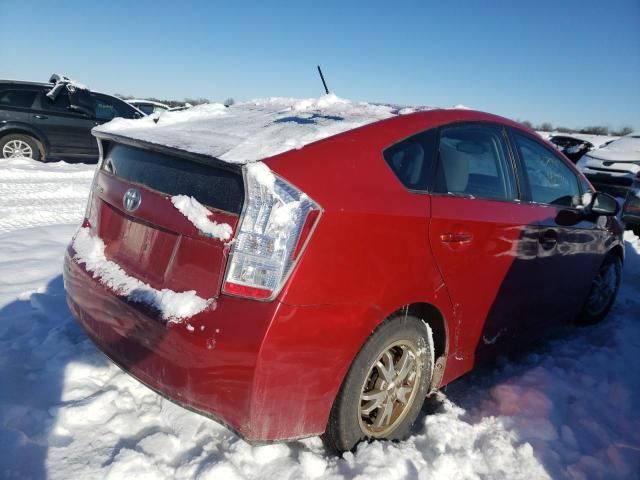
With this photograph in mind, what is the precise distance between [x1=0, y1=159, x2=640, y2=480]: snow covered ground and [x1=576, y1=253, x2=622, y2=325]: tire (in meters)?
0.36

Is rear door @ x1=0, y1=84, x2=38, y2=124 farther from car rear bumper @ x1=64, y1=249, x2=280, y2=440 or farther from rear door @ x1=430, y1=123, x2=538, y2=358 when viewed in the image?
rear door @ x1=430, y1=123, x2=538, y2=358

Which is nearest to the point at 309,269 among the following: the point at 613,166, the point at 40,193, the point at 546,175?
the point at 546,175

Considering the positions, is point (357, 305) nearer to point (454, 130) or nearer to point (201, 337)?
point (201, 337)

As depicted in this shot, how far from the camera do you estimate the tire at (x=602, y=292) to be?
384 centimetres

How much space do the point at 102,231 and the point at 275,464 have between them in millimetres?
1344

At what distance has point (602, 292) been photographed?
3965mm

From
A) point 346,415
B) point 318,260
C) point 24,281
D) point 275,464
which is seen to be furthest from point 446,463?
point 24,281

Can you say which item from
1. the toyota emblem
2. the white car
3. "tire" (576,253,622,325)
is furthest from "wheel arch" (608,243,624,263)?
the white car

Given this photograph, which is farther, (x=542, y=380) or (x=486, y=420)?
(x=542, y=380)

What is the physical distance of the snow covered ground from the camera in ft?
6.28

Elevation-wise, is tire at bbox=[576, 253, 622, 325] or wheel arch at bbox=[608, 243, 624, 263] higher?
wheel arch at bbox=[608, 243, 624, 263]

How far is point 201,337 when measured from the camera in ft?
5.54

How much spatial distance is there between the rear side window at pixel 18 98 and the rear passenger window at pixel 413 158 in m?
8.84

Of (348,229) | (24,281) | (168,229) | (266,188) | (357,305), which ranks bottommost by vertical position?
(24,281)
